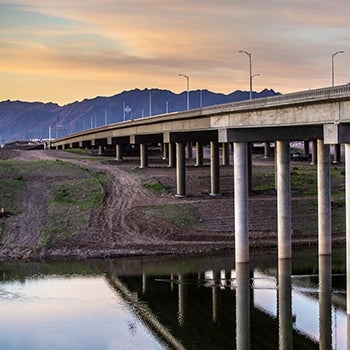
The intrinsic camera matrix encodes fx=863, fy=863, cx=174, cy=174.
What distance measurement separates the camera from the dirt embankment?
68.8 meters

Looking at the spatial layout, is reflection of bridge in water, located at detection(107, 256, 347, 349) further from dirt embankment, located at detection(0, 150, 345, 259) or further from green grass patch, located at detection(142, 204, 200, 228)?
green grass patch, located at detection(142, 204, 200, 228)

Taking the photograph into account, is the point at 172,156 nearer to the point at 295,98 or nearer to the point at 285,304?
the point at 295,98

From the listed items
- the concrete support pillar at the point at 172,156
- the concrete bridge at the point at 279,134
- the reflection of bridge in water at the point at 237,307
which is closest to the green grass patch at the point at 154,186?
the concrete bridge at the point at 279,134

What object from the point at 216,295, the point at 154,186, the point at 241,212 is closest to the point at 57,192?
the point at 154,186

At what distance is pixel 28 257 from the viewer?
2667 inches

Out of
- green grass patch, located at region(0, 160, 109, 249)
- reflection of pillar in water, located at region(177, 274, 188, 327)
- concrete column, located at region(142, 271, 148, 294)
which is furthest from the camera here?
green grass patch, located at region(0, 160, 109, 249)

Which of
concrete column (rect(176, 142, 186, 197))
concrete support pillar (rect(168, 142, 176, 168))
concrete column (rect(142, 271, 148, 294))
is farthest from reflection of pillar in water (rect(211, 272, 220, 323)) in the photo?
concrete support pillar (rect(168, 142, 176, 168))

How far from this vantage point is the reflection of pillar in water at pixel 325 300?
4178 cm

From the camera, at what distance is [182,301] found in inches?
2019

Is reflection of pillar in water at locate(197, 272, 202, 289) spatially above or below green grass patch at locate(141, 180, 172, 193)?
below

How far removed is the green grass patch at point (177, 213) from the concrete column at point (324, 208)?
13.9 metres

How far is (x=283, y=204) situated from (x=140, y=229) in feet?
48.6

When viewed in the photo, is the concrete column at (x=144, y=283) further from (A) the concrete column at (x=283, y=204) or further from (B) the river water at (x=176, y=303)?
(A) the concrete column at (x=283, y=204)

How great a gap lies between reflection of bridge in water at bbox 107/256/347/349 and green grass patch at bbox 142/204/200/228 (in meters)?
13.4
